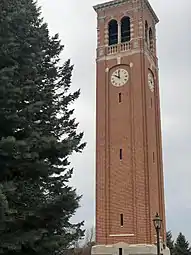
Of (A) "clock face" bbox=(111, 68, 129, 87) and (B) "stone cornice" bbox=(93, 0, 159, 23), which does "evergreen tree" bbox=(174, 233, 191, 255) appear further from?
(B) "stone cornice" bbox=(93, 0, 159, 23)

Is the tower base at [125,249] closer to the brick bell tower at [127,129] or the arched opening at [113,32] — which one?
the brick bell tower at [127,129]

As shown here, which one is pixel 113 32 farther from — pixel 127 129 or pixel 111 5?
pixel 127 129

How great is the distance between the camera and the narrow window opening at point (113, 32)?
121 feet

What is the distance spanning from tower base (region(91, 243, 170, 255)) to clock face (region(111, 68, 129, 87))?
40.3 feet

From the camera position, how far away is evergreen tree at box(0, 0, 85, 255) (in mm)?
8875

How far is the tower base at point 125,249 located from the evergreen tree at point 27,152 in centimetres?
1927

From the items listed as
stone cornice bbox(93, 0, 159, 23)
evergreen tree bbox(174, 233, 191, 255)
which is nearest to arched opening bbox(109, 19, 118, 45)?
stone cornice bbox(93, 0, 159, 23)

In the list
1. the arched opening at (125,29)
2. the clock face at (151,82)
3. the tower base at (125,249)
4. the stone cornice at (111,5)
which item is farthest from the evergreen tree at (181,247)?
the stone cornice at (111,5)

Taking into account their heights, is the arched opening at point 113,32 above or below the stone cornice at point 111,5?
below

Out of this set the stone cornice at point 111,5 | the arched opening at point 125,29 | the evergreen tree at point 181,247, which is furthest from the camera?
the evergreen tree at point 181,247

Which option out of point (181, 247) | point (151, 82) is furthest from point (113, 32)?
point (181, 247)

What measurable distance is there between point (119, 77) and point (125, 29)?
469cm

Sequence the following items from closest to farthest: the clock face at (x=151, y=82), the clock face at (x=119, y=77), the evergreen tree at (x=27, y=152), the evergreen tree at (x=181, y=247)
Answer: the evergreen tree at (x=27, y=152), the clock face at (x=119, y=77), the clock face at (x=151, y=82), the evergreen tree at (x=181, y=247)

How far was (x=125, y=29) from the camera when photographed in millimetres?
37125
